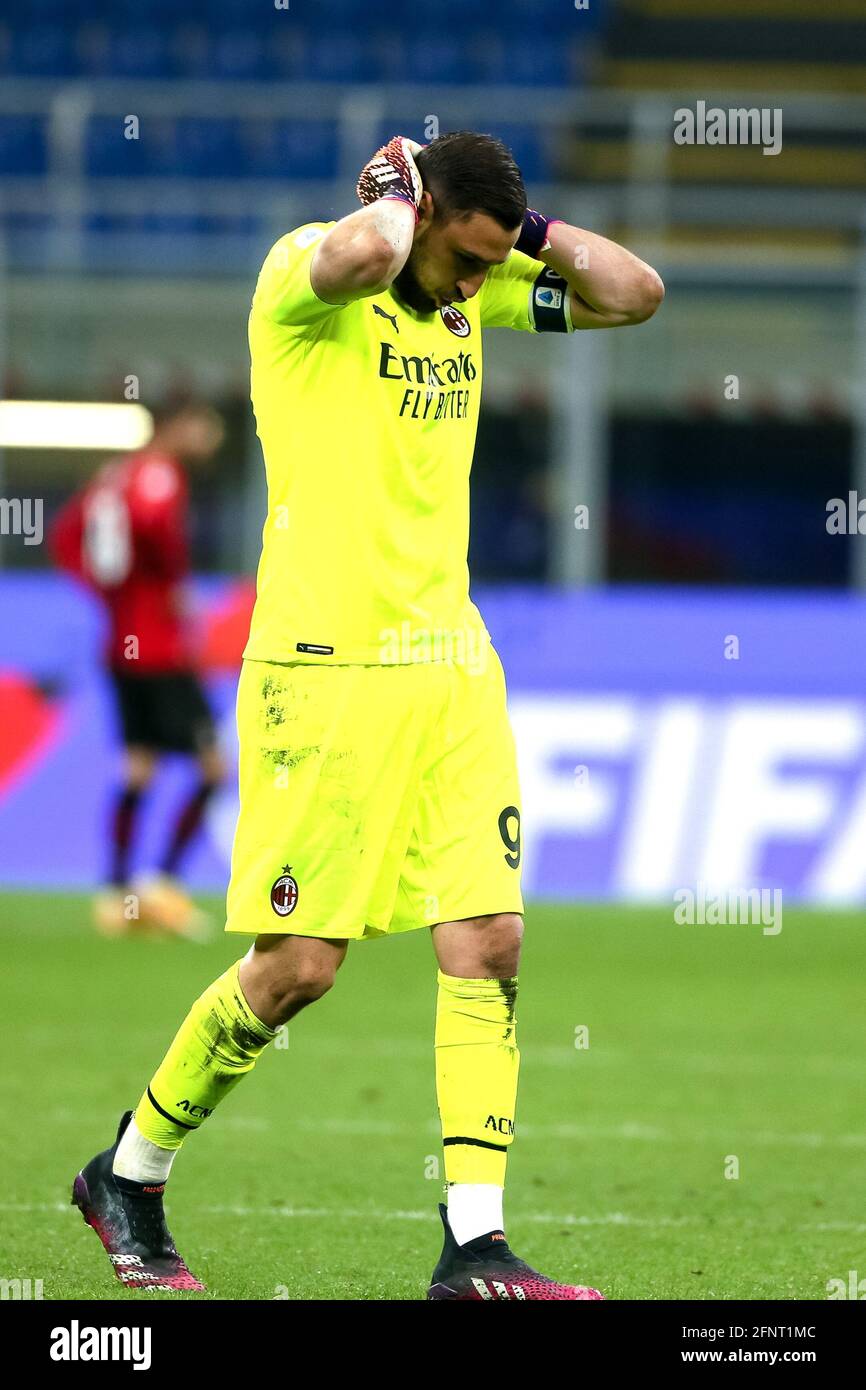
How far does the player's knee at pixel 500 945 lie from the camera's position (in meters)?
4.41

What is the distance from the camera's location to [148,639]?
37.6ft

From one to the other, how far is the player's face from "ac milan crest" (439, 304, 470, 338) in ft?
0.17

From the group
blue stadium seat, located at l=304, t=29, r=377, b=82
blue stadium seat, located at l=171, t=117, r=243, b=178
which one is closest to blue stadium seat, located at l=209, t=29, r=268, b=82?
blue stadium seat, located at l=304, t=29, r=377, b=82

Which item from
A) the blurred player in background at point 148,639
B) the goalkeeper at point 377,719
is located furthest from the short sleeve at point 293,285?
the blurred player in background at point 148,639

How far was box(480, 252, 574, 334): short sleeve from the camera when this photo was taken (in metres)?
4.79

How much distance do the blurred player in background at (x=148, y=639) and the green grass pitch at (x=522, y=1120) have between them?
39 cm

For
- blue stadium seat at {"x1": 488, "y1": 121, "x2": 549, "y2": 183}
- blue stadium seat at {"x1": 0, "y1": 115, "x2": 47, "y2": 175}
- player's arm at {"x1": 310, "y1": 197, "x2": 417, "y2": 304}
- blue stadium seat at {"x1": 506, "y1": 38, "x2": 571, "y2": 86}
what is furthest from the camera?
blue stadium seat at {"x1": 506, "y1": 38, "x2": 571, "y2": 86}

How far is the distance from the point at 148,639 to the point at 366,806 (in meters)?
7.19

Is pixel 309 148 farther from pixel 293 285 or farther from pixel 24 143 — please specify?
pixel 293 285

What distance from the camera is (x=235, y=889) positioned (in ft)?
14.6

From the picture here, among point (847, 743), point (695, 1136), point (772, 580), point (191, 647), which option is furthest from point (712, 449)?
point (695, 1136)

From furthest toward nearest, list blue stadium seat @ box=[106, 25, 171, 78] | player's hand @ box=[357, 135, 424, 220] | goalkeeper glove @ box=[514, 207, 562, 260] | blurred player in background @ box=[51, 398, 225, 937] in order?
blue stadium seat @ box=[106, 25, 171, 78] → blurred player in background @ box=[51, 398, 225, 937] → goalkeeper glove @ box=[514, 207, 562, 260] → player's hand @ box=[357, 135, 424, 220]

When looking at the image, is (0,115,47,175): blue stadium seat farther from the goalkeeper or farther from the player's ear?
the player's ear

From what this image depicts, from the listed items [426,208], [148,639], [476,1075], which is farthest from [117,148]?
[476,1075]
